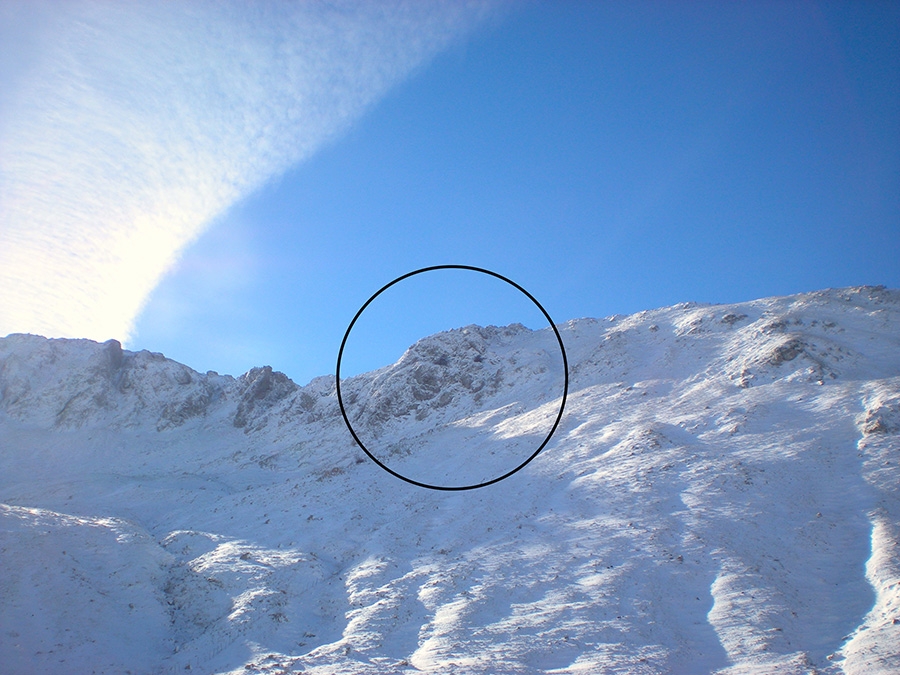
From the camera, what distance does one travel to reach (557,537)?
87.7 feet

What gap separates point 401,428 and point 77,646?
46432 mm

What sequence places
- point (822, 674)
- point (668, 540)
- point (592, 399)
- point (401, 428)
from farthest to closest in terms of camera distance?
point (401, 428), point (592, 399), point (668, 540), point (822, 674)

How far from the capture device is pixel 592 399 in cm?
5025

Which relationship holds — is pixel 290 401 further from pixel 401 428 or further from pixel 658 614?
pixel 658 614

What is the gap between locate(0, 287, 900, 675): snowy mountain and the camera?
17812 mm

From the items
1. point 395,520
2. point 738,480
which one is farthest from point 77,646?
point 738,480

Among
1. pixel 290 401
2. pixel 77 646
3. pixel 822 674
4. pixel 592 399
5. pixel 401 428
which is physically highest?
pixel 290 401

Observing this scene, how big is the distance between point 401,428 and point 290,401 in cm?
3005

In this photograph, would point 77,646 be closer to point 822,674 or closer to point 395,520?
point 395,520

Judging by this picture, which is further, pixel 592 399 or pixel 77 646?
pixel 592 399

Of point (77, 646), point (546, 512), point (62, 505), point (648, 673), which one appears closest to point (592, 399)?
point (546, 512)

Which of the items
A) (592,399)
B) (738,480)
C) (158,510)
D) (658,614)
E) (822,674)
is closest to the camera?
(822,674)

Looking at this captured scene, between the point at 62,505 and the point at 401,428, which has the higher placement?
the point at 401,428

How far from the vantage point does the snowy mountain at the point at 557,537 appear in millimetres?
17812
